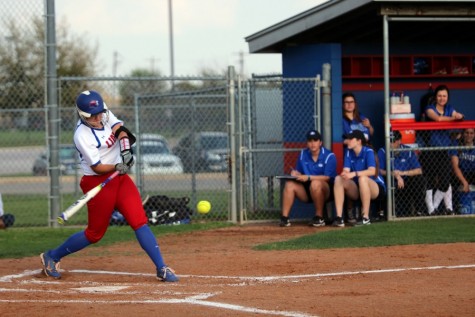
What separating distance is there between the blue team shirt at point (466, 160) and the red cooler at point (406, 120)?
74 centimetres

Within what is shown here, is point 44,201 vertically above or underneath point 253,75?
underneath

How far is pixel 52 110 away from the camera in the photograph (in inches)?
535

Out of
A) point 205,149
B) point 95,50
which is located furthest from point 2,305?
point 95,50

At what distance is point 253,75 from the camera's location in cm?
1568

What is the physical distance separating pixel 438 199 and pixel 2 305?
8.06m

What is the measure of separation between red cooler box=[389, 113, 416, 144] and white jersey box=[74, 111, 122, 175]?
589 cm

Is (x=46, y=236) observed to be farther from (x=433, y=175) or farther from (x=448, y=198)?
(x=448, y=198)

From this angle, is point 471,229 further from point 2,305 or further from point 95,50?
point 95,50

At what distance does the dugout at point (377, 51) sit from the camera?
13.6 meters

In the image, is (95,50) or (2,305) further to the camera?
(95,50)

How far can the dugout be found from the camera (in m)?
13.6

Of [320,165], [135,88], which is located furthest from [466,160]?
[135,88]

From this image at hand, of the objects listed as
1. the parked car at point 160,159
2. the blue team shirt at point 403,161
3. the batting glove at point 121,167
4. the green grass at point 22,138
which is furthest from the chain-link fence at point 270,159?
the batting glove at point 121,167

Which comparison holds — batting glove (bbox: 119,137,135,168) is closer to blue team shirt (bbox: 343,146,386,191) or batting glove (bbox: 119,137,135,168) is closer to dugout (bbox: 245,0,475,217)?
blue team shirt (bbox: 343,146,386,191)
